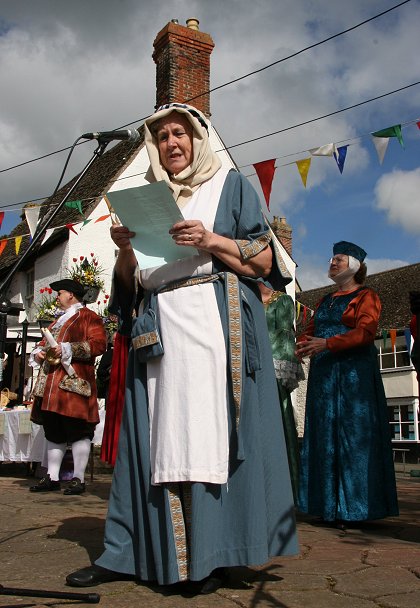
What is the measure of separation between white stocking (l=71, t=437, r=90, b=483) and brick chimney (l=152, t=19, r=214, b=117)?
1134 centimetres

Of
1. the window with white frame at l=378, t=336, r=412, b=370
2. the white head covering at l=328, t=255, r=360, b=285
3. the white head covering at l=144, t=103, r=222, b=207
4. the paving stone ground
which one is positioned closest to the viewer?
the paving stone ground

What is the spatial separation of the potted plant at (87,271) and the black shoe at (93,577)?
39.3 feet

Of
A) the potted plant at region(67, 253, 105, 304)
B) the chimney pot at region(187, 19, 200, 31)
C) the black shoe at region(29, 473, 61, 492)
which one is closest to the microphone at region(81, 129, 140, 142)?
the black shoe at region(29, 473, 61, 492)

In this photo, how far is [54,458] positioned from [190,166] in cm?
460

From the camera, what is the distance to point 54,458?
22.8 ft

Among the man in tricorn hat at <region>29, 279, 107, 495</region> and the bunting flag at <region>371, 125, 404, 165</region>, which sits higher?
the bunting flag at <region>371, 125, 404, 165</region>

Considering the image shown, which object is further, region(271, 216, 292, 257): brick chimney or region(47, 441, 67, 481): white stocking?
region(271, 216, 292, 257): brick chimney

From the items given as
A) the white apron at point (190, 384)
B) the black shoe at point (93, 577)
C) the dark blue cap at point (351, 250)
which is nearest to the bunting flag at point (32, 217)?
the dark blue cap at point (351, 250)

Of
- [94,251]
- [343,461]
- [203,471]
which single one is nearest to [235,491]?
[203,471]

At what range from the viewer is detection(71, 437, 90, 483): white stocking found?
6879mm

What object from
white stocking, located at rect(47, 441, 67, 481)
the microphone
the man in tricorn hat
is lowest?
white stocking, located at rect(47, 441, 67, 481)

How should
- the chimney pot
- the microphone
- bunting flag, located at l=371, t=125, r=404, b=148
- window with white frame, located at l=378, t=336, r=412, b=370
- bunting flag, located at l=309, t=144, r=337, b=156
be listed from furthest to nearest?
window with white frame, located at l=378, t=336, r=412, b=370 < the chimney pot < bunting flag, located at l=309, t=144, r=337, b=156 < bunting flag, located at l=371, t=125, r=404, b=148 < the microphone

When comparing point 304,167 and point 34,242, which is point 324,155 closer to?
point 304,167

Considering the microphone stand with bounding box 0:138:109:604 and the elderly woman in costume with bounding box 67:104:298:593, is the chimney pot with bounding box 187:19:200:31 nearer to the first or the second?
the microphone stand with bounding box 0:138:109:604
